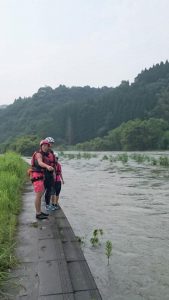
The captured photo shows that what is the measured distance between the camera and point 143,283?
6879 millimetres

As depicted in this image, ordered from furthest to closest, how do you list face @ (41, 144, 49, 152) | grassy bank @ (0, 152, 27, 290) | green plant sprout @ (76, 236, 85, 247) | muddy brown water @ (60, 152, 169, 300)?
face @ (41, 144, 49, 152), green plant sprout @ (76, 236, 85, 247), muddy brown water @ (60, 152, 169, 300), grassy bank @ (0, 152, 27, 290)

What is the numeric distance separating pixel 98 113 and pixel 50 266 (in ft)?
399

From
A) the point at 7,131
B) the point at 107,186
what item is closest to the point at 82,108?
the point at 7,131

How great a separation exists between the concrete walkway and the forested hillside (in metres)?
104

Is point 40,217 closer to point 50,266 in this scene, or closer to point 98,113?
point 50,266

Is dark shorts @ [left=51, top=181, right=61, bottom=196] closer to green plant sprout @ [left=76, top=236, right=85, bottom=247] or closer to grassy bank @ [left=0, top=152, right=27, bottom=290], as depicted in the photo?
grassy bank @ [left=0, top=152, right=27, bottom=290]

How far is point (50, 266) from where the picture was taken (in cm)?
616

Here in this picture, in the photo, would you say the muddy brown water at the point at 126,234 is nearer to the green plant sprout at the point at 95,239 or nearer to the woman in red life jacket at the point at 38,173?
the green plant sprout at the point at 95,239

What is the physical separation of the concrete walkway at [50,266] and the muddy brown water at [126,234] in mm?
649

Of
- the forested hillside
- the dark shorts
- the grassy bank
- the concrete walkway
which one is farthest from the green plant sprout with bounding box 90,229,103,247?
the forested hillside

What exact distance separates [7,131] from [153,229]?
135911 mm

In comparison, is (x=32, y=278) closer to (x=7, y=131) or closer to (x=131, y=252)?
(x=131, y=252)

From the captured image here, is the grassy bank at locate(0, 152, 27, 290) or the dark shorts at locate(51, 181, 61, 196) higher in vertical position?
the dark shorts at locate(51, 181, 61, 196)

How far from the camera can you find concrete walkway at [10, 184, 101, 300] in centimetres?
518
